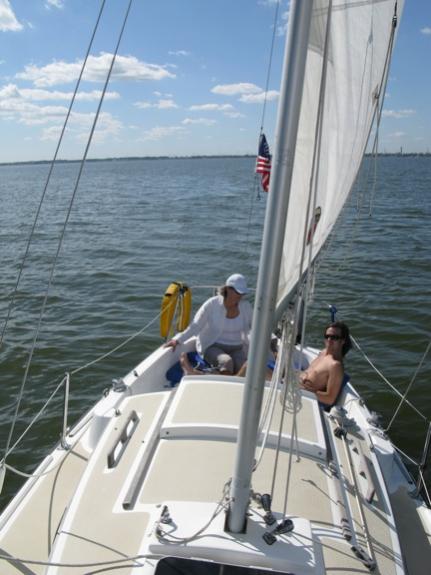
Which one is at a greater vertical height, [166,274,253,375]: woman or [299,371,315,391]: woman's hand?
[166,274,253,375]: woman

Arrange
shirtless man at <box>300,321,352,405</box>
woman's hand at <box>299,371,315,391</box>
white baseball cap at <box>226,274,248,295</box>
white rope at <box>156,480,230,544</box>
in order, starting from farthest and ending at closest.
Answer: white baseball cap at <box>226,274,248,295</box> < woman's hand at <box>299,371,315,391</box> < shirtless man at <box>300,321,352,405</box> < white rope at <box>156,480,230,544</box>

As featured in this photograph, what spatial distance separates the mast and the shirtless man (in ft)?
8.63

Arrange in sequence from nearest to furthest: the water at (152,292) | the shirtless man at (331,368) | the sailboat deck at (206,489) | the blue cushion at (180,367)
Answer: the sailboat deck at (206,489), the shirtless man at (331,368), the blue cushion at (180,367), the water at (152,292)

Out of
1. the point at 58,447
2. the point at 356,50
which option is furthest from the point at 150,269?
the point at 356,50

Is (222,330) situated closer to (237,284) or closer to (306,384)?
(237,284)

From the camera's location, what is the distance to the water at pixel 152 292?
7.73 meters

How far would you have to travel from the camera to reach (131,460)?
321 centimetres

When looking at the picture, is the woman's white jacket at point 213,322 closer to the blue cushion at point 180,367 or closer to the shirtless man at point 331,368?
the blue cushion at point 180,367

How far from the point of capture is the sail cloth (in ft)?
6.88

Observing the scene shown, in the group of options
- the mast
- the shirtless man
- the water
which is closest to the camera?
the mast

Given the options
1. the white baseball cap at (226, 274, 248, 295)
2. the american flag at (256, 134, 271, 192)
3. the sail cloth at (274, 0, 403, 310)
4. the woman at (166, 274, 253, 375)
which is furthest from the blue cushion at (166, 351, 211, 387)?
the american flag at (256, 134, 271, 192)

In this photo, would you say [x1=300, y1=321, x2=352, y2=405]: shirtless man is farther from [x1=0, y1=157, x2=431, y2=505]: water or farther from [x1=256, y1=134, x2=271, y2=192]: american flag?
[x1=256, y1=134, x2=271, y2=192]: american flag

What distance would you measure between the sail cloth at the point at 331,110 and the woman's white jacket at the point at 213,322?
314cm

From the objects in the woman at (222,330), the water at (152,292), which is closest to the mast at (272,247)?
the water at (152,292)
